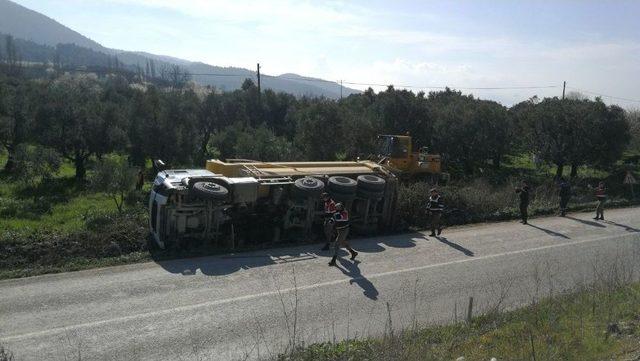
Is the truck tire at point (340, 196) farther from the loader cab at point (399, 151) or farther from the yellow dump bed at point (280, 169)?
the loader cab at point (399, 151)

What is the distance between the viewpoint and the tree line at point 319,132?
31203mm

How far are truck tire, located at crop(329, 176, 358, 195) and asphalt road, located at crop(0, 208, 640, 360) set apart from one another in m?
1.47

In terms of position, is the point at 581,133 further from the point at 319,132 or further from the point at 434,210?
the point at 434,210

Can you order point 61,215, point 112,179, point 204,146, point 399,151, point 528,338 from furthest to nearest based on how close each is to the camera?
point 204,146, point 399,151, point 61,215, point 112,179, point 528,338

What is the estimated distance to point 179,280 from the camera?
10.8 meters

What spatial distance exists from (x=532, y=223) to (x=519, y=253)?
4.85 m

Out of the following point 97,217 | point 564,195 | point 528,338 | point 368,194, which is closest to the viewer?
point 528,338

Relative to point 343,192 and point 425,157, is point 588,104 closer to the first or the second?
point 425,157

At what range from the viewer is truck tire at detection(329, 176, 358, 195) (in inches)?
592

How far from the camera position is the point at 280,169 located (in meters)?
15.7

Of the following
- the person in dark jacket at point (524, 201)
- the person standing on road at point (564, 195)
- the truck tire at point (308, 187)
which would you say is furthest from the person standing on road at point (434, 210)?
the person standing on road at point (564, 195)

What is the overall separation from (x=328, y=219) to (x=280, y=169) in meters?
2.58

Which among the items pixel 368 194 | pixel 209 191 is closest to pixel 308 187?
pixel 368 194

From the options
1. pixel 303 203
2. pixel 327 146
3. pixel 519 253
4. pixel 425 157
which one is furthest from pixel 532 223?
pixel 327 146
